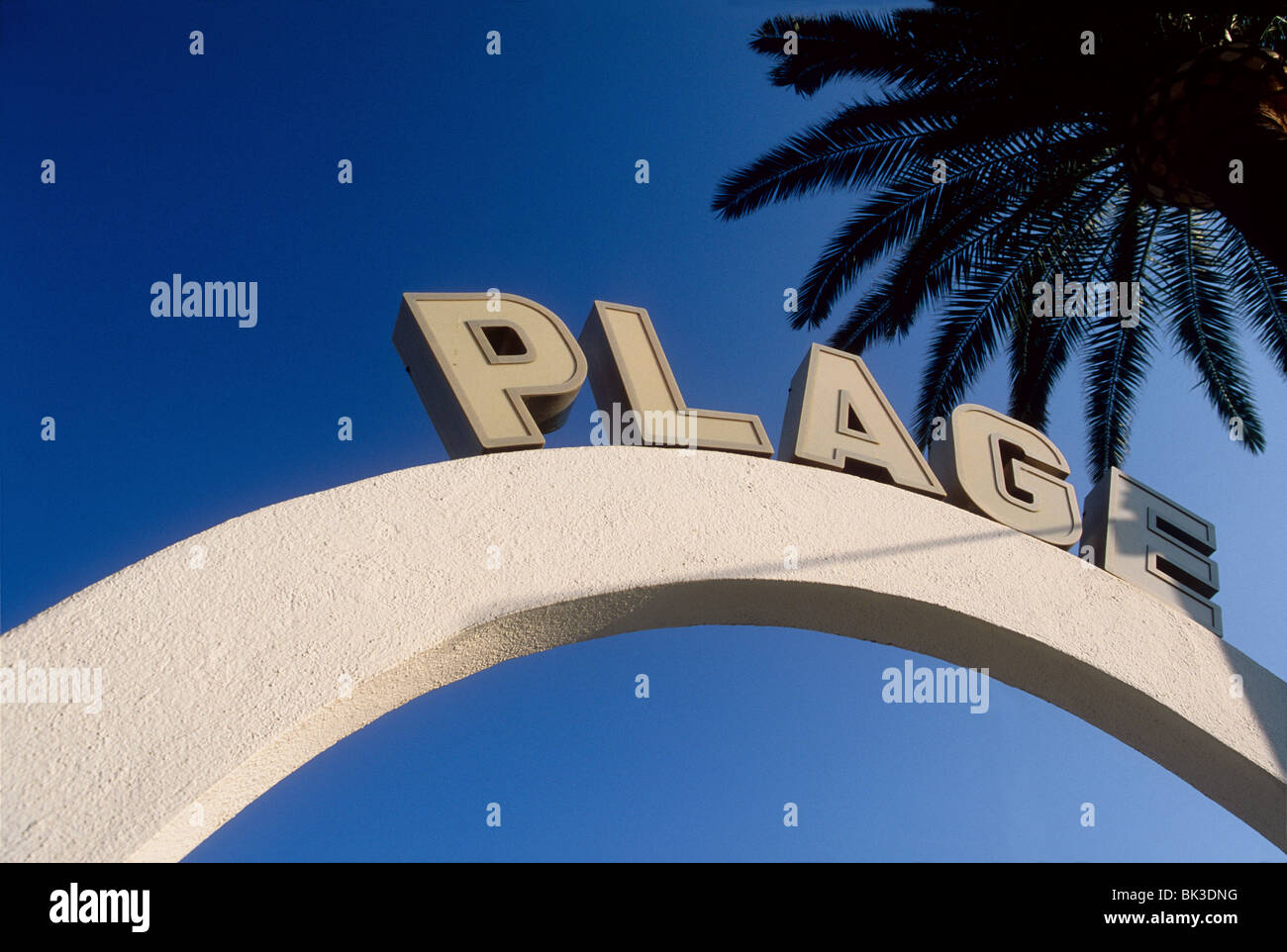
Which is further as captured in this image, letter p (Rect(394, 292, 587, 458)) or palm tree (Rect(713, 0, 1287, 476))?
palm tree (Rect(713, 0, 1287, 476))

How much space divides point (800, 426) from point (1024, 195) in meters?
4.74

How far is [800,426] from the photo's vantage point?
15.9 ft

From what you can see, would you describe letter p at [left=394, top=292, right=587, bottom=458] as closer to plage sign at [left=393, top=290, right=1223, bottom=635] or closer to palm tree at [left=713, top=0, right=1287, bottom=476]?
plage sign at [left=393, top=290, right=1223, bottom=635]

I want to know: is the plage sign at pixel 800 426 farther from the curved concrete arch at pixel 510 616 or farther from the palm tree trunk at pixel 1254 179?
the palm tree trunk at pixel 1254 179

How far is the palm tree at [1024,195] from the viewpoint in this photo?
7309 mm

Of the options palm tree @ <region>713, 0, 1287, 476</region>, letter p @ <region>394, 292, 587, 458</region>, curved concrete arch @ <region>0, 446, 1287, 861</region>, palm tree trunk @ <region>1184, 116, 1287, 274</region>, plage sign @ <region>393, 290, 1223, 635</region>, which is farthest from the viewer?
palm tree @ <region>713, 0, 1287, 476</region>

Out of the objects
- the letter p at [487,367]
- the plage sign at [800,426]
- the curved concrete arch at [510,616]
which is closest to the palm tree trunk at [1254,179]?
the plage sign at [800,426]

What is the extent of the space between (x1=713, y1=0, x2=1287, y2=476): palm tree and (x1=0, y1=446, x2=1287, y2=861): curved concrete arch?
12.0ft

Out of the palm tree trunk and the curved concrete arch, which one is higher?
the palm tree trunk

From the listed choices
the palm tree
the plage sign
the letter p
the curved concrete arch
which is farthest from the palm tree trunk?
the letter p

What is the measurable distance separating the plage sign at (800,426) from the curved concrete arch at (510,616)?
23 cm

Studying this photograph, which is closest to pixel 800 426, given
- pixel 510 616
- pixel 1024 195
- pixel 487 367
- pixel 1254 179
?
pixel 487 367

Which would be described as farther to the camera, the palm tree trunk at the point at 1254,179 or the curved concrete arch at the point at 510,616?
the palm tree trunk at the point at 1254,179

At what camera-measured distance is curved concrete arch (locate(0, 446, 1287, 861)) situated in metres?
3.03
